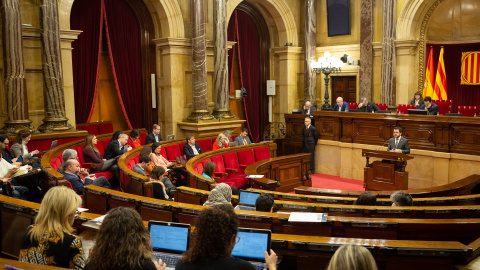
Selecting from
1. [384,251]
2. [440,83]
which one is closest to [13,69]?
[384,251]

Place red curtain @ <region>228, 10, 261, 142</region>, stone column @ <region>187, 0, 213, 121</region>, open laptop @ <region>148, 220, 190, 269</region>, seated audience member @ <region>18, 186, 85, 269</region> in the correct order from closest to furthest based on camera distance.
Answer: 1. seated audience member @ <region>18, 186, 85, 269</region>
2. open laptop @ <region>148, 220, 190, 269</region>
3. stone column @ <region>187, 0, 213, 121</region>
4. red curtain @ <region>228, 10, 261, 142</region>

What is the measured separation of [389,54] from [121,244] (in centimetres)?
1064

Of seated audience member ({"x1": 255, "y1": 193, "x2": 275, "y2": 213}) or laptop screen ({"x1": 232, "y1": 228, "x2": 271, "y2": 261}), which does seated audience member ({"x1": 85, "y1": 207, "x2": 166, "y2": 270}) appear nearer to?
laptop screen ({"x1": 232, "y1": 228, "x2": 271, "y2": 261})

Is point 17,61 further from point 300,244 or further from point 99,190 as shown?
point 300,244

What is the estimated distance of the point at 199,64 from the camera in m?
10.8

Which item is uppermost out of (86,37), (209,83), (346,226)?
(86,37)

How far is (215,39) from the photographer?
11250 mm

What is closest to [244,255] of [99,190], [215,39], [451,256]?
[451,256]

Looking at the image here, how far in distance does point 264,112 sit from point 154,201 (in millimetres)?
10619

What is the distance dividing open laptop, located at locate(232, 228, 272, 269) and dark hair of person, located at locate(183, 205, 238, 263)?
53cm

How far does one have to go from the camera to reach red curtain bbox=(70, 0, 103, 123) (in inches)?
411

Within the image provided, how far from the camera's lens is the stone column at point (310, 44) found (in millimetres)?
13414

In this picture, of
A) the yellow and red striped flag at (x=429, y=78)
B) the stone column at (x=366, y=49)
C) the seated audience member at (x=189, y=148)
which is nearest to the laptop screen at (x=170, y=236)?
the seated audience member at (x=189, y=148)

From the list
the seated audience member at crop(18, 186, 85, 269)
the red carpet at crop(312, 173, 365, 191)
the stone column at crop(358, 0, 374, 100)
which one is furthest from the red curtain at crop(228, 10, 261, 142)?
the seated audience member at crop(18, 186, 85, 269)
